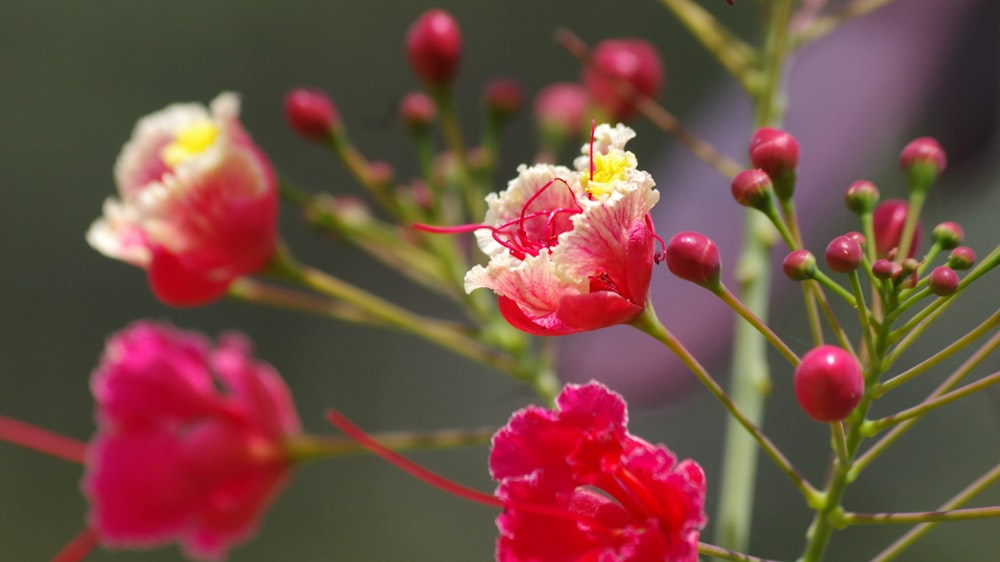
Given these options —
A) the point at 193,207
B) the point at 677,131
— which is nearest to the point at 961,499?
the point at 677,131

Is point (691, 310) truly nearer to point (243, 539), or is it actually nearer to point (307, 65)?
point (243, 539)

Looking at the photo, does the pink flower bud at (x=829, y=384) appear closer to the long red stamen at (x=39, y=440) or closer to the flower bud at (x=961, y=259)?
the flower bud at (x=961, y=259)

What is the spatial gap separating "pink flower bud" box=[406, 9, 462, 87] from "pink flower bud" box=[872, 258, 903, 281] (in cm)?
62

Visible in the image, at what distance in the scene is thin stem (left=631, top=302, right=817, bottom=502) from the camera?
0.73 meters

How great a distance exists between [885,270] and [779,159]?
0.10m

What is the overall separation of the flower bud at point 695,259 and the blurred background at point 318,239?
1.78m

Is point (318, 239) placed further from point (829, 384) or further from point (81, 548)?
point (829, 384)

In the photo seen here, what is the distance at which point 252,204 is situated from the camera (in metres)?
1.05

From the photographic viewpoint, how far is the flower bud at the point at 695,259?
0.73 m

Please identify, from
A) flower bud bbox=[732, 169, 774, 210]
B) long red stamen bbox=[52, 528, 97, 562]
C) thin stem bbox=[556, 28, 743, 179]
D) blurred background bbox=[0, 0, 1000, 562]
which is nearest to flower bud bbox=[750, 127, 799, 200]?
flower bud bbox=[732, 169, 774, 210]

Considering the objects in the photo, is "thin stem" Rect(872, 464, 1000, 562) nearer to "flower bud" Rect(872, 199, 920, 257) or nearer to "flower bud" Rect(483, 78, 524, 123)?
"flower bud" Rect(872, 199, 920, 257)

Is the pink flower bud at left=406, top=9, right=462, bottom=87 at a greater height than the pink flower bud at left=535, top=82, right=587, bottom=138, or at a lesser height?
lesser

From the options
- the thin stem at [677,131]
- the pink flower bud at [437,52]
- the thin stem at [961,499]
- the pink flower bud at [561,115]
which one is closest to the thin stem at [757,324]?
the thin stem at [961,499]

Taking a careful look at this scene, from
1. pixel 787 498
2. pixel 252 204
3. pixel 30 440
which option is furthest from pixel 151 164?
pixel 787 498
